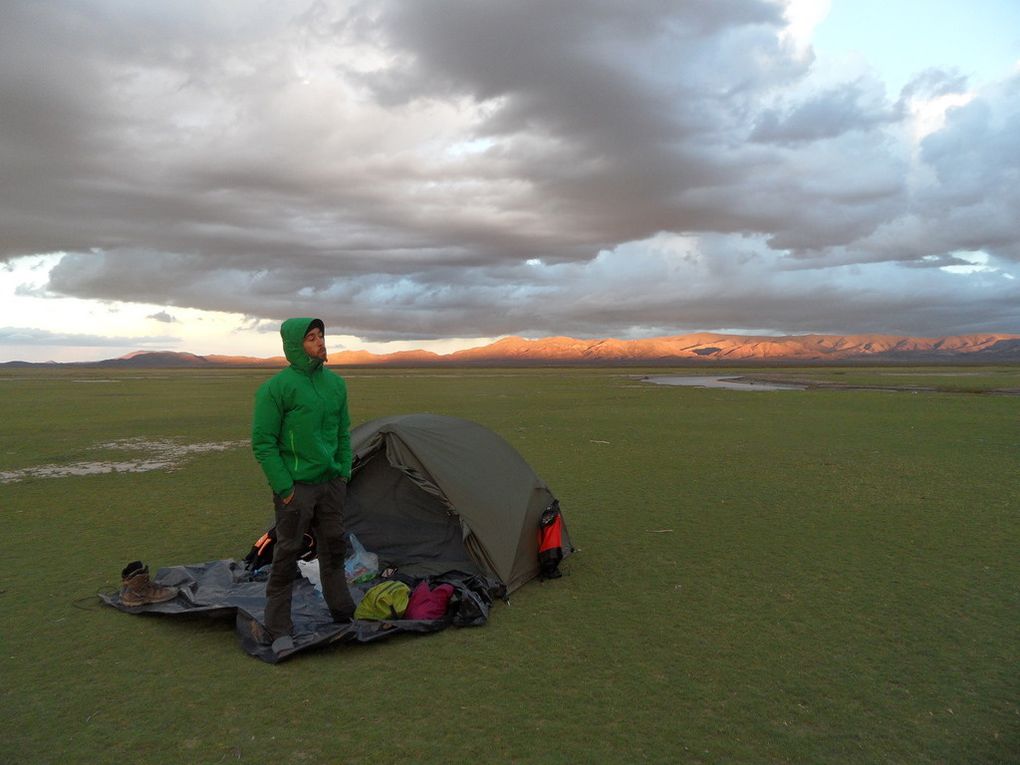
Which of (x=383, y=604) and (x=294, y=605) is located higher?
(x=383, y=604)

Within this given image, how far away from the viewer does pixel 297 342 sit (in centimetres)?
595

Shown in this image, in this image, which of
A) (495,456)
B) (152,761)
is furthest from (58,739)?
(495,456)

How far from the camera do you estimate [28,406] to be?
3741cm

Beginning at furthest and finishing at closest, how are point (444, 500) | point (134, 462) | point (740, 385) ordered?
point (740, 385) → point (134, 462) → point (444, 500)

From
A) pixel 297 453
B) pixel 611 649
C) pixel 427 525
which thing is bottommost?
pixel 611 649

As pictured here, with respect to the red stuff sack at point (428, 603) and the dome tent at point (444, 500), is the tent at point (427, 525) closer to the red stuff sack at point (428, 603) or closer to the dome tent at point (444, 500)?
the dome tent at point (444, 500)

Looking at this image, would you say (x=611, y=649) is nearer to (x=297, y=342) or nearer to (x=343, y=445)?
(x=343, y=445)

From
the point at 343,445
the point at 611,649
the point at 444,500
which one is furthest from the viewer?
the point at 444,500

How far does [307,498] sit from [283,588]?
0.84 meters

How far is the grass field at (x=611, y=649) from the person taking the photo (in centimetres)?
468

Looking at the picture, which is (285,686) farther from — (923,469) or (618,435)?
(618,435)

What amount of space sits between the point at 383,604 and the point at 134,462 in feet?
44.2

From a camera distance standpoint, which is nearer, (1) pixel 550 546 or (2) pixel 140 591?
(2) pixel 140 591

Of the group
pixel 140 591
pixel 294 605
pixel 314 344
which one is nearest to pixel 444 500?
pixel 294 605
